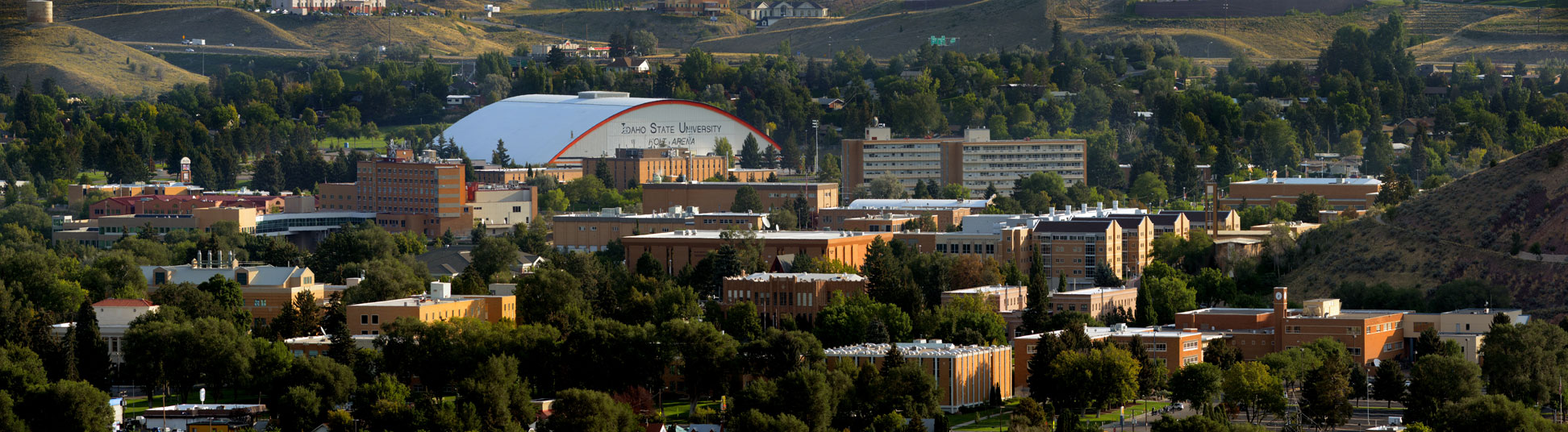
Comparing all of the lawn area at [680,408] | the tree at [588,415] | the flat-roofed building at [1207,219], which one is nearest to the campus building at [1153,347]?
the lawn area at [680,408]

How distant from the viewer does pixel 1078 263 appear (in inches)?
3270

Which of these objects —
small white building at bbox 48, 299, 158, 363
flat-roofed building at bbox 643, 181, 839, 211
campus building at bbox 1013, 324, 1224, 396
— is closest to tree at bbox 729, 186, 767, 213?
flat-roofed building at bbox 643, 181, 839, 211

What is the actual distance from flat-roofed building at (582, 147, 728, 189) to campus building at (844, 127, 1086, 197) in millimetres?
4889

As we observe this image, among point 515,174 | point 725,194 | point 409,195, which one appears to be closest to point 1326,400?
point 725,194

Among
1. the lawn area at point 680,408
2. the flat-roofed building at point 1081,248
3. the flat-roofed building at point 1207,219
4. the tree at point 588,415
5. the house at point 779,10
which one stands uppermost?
the house at point 779,10

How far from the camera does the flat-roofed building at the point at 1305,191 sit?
325 ft

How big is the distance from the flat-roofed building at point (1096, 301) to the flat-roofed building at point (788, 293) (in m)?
5.40

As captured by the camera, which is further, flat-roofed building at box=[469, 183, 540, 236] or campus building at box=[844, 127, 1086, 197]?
campus building at box=[844, 127, 1086, 197]

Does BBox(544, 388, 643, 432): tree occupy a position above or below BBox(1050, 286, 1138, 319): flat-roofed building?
below

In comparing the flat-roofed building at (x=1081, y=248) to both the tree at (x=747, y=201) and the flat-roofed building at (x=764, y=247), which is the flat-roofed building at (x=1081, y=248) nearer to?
the flat-roofed building at (x=764, y=247)

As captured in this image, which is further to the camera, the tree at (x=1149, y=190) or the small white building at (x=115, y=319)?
the tree at (x=1149, y=190)

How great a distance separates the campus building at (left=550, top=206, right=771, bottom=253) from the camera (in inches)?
3745

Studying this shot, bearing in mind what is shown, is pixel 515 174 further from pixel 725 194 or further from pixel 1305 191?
pixel 1305 191

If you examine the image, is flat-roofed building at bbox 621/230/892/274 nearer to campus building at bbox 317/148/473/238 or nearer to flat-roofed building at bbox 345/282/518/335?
flat-roofed building at bbox 345/282/518/335
